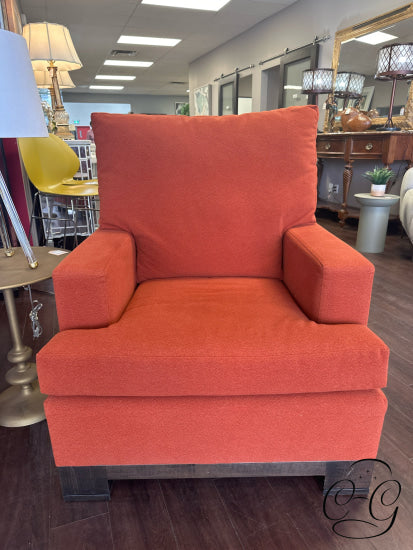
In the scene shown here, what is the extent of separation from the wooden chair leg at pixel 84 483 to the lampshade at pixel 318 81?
4.34 meters

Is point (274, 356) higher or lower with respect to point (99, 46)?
lower

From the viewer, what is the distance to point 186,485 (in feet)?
Result: 3.38

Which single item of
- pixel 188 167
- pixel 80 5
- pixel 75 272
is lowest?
pixel 75 272

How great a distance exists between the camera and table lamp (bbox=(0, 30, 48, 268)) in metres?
1.00

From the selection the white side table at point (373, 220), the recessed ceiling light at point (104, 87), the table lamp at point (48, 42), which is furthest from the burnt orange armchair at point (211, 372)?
the recessed ceiling light at point (104, 87)

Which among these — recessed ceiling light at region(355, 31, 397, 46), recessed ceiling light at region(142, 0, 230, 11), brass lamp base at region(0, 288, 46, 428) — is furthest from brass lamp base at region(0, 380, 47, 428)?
recessed ceiling light at region(142, 0, 230, 11)

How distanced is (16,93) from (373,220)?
273 cm

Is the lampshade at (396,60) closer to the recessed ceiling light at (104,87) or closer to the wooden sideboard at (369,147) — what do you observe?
the wooden sideboard at (369,147)

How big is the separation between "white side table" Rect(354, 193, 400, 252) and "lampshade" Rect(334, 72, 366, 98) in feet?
5.63

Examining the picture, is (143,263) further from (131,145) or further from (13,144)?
(13,144)

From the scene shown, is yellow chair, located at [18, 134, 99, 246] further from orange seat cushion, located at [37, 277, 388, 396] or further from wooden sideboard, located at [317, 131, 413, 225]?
wooden sideboard, located at [317, 131, 413, 225]

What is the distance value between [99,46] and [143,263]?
7.08 metres

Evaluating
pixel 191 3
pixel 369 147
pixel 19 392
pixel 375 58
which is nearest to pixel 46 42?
pixel 19 392

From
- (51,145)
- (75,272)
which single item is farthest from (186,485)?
(51,145)
